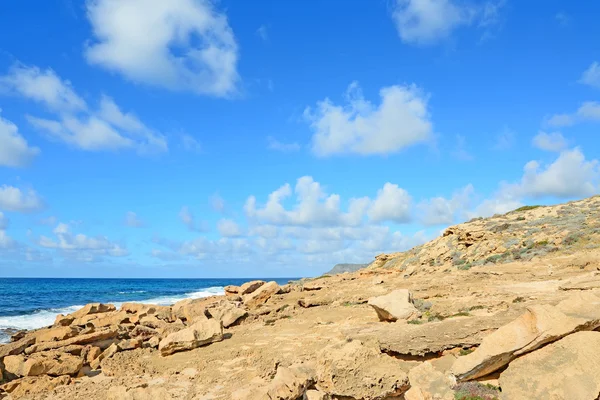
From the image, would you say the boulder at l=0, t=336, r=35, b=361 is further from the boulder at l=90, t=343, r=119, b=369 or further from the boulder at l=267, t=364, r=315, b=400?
the boulder at l=267, t=364, r=315, b=400

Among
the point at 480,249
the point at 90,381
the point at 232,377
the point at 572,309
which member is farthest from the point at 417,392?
the point at 480,249

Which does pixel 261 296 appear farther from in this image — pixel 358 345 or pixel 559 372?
pixel 559 372

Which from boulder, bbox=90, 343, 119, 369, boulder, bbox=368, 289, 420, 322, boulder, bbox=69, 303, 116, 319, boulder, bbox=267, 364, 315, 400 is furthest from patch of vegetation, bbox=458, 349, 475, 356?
boulder, bbox=69, 303, 116, 319

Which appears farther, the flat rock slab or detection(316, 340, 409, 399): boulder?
the flat rock slab

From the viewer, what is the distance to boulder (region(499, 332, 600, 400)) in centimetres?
783

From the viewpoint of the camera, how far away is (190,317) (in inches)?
838

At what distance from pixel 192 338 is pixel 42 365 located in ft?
13.9

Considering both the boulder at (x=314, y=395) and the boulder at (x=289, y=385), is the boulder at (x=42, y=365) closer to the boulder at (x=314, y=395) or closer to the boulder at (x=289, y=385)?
the boulder at (x=289, y=385)

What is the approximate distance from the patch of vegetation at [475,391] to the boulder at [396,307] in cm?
502

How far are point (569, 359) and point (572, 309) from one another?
1.70 metres

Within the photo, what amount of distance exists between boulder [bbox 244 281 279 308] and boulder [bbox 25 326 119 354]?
8.50 m

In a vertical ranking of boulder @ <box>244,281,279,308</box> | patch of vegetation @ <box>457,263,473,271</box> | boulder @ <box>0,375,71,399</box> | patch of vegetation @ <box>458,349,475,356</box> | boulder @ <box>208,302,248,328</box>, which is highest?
patch of vegetation @ <box>457,263,473,271</box>

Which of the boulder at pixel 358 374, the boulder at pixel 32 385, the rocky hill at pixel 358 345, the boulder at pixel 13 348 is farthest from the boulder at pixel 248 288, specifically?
the boulder at pixel 358 374

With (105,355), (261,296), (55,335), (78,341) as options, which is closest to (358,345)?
(105,355)
